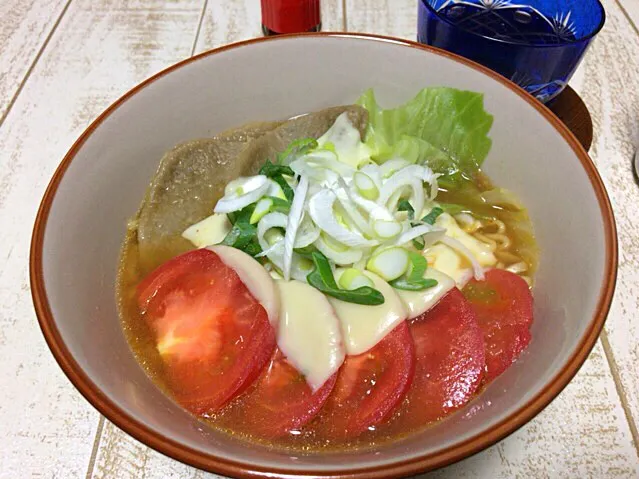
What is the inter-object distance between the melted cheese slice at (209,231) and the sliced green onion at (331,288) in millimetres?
277

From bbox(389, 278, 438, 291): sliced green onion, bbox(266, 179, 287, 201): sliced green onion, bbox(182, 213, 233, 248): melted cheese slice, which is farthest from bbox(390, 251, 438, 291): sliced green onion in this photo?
bbox(182, 213, 233, 248): melted cheese slice

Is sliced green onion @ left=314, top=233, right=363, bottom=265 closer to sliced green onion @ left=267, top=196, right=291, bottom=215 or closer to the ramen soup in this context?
the ramen soup

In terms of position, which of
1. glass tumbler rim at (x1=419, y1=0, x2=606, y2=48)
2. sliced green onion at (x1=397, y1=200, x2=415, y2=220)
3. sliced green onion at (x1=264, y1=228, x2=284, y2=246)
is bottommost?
sliced green onion at (x1=264, y1=228, x2=284, y2=246)

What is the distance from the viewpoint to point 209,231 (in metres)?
1.36

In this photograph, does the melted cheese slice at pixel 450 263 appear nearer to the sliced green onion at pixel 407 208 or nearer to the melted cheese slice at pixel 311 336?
the sliced green onion at pixel 407 208

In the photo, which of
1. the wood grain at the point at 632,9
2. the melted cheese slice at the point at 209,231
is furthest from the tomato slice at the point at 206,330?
the wood grain at the point at 632,9

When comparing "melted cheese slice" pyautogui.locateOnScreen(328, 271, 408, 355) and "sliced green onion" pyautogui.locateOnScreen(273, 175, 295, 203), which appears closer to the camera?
"melted cheese slice" pyautogui.locateOnScreen(328, 271, 408, 355)

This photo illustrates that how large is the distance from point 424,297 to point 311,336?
0.92ft

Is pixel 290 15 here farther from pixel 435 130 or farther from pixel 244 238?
pixel 244 238

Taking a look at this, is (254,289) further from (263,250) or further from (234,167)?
(234,167)

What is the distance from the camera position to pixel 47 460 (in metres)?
1.12

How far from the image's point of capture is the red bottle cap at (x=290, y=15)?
6.26ft

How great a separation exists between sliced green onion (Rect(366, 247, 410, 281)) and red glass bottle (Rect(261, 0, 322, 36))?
3.81 feet

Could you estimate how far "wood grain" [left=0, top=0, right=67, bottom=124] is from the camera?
2.00 meters
